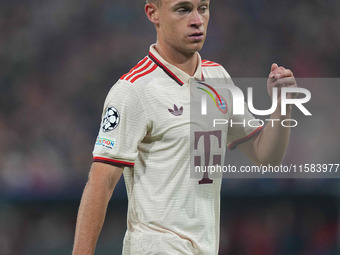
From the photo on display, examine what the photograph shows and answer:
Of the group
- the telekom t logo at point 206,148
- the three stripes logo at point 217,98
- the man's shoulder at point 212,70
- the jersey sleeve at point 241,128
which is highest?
the man's shoulder at point 212,70

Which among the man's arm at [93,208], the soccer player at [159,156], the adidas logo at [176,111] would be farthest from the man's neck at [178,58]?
the man's arm at [93,208]

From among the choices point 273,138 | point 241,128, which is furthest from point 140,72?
point 273,138

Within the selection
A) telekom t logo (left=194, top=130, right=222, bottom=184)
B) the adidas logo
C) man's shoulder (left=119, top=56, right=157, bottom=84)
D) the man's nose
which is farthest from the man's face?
telekom t logo (left=194, top=130, right=222, bottom=184)

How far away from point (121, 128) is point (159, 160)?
208mm

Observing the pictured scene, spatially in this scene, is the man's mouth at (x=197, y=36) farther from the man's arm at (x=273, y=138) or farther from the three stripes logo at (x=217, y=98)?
the man's arm at (x=273, y=138)

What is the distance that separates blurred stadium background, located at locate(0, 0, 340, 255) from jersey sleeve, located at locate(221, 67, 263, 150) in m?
2.45

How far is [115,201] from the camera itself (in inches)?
210

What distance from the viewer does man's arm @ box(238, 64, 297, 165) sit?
275 cm

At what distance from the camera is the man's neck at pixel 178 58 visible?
2.82 m

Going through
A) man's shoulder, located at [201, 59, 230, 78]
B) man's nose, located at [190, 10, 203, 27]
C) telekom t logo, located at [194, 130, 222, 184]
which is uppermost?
man's nose, located at [190, 10, 203, 27]

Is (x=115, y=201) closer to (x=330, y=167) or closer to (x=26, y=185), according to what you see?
(x=26, y=185)

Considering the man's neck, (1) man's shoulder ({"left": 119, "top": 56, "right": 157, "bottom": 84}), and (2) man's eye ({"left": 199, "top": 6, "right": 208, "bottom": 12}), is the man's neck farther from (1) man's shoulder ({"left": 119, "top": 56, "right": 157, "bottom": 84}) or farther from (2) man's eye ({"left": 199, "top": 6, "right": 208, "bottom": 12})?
(2) man's eye ({"left": 199, "top": 6, "right": 208, "bottom": 12})

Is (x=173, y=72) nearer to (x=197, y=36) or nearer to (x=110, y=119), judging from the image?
(x=197, y=36)

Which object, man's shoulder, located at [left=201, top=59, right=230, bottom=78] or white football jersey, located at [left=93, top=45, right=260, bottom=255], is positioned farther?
man's shoulder, located at [left=201, top=59, right=230, bottom=78]
